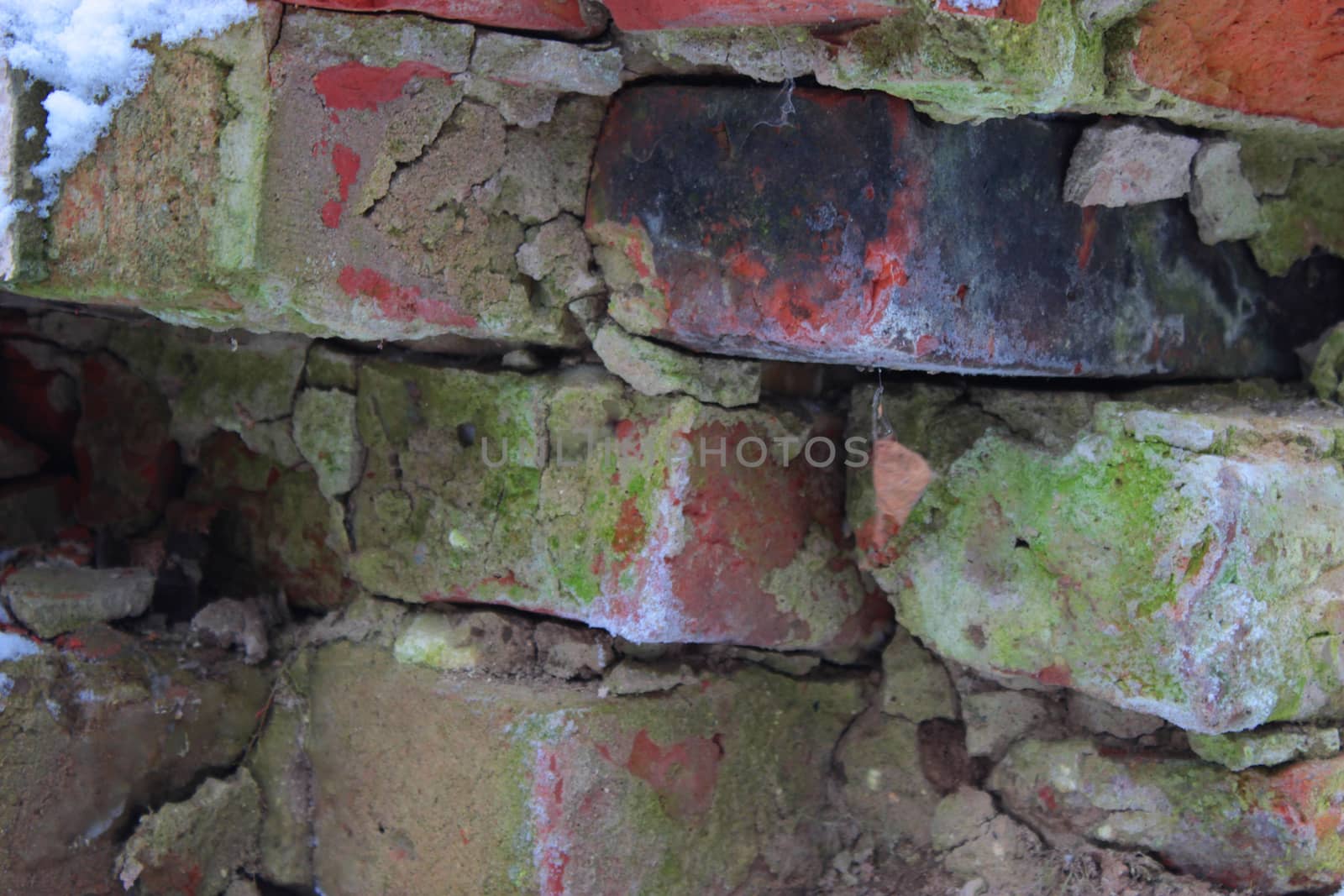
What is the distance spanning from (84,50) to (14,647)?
3.02ft

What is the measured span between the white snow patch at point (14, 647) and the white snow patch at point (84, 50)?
28.2 inches

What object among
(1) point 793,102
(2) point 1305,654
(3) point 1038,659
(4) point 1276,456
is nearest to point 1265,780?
(2) point 1305,654

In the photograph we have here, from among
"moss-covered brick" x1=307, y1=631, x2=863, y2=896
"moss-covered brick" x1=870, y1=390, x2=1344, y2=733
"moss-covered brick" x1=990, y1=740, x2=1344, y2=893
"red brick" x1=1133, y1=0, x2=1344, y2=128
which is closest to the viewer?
"red brick" x1=1133, y1=0, x2=1344, y2=128

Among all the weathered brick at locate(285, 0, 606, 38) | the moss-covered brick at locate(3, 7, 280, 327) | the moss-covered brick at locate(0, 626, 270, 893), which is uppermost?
the weathered brick at locate(285, 0, 606, 38)

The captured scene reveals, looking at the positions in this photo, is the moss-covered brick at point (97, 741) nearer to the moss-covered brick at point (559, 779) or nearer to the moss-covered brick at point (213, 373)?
the moss-covered brick at point (559, 779)

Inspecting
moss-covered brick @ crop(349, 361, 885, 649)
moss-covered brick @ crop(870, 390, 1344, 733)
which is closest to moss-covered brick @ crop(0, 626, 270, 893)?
moss-covered brick @ crop(349, 361, 885, 649)

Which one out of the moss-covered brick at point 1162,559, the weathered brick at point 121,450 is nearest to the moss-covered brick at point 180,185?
the weathered brick at point 121,450

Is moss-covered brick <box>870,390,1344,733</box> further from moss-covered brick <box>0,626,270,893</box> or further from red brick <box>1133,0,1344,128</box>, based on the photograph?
moss-covered brick <box>0,626,270,893</box>

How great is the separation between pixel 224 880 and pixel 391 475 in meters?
0.74

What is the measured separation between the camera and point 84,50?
133cm

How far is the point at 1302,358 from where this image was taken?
6.14 feet

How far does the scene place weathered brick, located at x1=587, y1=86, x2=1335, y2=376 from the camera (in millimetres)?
1339

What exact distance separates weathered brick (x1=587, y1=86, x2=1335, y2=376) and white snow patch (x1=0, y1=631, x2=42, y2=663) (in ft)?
3.42

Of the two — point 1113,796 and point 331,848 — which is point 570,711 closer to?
point 331,848
